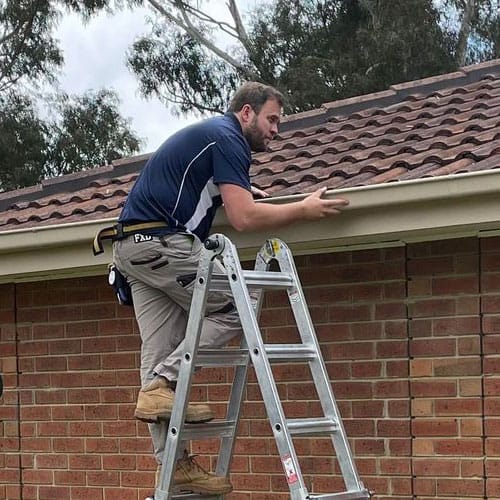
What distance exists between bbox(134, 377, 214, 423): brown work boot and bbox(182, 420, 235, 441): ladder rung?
38mm

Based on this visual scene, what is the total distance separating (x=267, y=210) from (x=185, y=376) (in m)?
0.84

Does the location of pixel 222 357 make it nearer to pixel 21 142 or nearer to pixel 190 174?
pixel 190 174

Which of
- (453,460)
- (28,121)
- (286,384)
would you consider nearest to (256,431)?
(286,384)

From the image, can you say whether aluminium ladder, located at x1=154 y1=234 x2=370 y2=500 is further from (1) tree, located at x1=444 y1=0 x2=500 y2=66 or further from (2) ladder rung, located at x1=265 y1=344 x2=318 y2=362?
(1) tree, located at x1=444 y1=0 x2=500 y2=66

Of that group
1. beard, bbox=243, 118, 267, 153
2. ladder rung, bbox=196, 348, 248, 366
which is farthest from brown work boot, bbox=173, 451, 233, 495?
beard, bbox=243, 118, 267, 153

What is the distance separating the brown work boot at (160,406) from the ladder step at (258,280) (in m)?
0.52

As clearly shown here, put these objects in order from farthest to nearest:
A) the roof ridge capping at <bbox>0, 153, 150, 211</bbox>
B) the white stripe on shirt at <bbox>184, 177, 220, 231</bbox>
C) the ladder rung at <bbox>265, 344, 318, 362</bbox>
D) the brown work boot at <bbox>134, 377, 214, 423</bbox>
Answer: the roof ridge capping at <bbox>0, 153, 150, 211</bbox> → the white stripe on shirt at <bbox>184, 177, 220, 231</bbox> → the brown work boot at <bbox>134, 377, 214, 423</bbox> → the ladder rung at <bbox>265, 344, 318, 362</bbox>

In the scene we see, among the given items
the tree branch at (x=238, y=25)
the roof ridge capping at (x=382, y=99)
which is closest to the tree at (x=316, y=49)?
the tree branch at (x=238, y=25)

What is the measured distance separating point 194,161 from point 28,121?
24.2m

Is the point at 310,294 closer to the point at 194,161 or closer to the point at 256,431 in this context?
the point at 256,431

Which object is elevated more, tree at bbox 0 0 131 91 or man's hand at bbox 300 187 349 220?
tree at bbox 0 0 131 91

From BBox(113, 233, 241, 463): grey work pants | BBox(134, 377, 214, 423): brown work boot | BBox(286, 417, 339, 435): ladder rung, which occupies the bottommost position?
BBox(286, 417, 339, 435): ladder rung

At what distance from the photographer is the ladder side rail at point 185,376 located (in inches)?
178

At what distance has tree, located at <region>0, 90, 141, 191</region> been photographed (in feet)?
91.5
